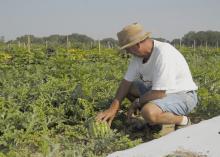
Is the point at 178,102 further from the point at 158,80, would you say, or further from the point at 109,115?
the point at 109,115

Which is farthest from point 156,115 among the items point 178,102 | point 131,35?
point 131,35

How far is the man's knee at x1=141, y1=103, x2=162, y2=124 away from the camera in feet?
13.4

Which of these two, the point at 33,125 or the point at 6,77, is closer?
the point at 33,125

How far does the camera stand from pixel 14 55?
55.6 ft

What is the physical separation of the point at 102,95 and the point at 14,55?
12300 millimetres

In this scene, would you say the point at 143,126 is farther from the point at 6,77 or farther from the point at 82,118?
the point at 6,77

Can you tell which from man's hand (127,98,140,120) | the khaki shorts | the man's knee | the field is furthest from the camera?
man's hand (127,98,140,120)

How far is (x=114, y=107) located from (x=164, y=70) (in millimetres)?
632

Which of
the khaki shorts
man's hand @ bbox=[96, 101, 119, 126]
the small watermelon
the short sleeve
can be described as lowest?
the small watermelon

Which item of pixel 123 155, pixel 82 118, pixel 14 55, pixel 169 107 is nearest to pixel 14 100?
pixel 82 118

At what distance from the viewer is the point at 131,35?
13.5ft

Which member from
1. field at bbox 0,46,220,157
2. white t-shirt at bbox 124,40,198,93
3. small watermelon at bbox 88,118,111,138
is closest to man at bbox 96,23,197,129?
white t-shirt at bbox 124,40,198,93

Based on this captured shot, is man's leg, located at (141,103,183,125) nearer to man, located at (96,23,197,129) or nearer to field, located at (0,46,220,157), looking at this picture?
man, located at (96,23,197,129)

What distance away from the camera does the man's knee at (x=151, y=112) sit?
4.08 metres
